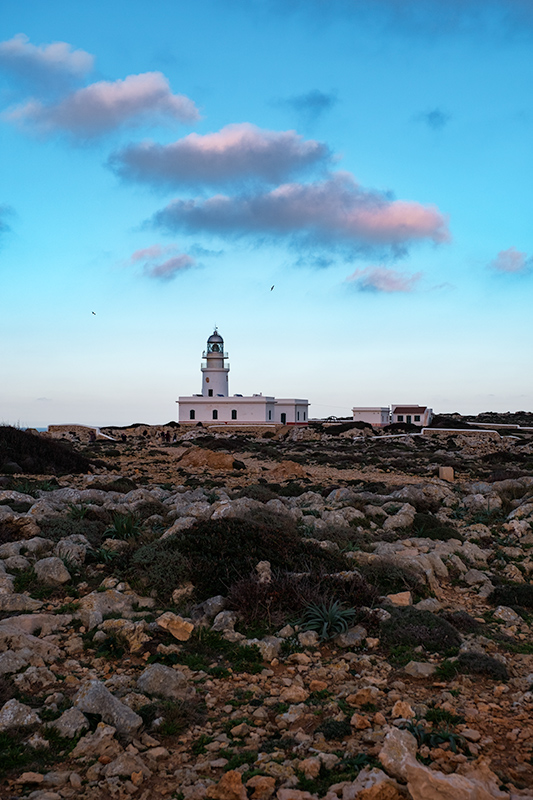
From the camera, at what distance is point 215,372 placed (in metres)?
69.7

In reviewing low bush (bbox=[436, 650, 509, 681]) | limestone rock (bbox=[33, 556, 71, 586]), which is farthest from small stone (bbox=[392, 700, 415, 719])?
limestone rock (bbox=[33, 556, 71, 586])

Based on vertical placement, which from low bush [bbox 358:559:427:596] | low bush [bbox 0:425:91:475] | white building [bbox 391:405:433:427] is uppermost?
white building [bbox 391:405:433:427]

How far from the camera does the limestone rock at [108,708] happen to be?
15.7ft

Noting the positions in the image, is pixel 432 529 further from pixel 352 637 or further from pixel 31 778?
pixel 31 778

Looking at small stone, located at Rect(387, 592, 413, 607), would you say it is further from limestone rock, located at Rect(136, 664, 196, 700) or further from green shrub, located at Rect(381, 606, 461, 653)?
limestone rock, located at Rect(136, 664, 196, 700)

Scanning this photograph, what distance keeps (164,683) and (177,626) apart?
1.22m

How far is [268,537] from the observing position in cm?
884

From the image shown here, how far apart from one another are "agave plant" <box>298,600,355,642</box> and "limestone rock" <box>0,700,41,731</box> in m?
3.05

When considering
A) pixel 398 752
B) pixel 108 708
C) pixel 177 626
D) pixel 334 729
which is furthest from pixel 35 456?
pixel 398 752

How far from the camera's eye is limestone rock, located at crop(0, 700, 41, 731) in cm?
477

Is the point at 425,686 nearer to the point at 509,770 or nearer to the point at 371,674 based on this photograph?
the point at 371,674

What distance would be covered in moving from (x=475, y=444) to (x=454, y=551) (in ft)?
98.0

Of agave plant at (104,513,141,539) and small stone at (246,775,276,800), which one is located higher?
agave plant at (104,513,141,539)

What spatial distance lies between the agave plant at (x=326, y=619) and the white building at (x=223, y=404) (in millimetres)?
57423
